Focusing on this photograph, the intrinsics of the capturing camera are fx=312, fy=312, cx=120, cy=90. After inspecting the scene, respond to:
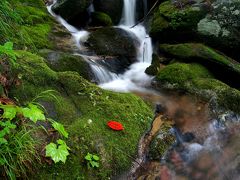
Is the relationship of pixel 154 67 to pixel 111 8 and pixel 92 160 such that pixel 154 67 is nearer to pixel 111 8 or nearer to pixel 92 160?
pixel 111 8

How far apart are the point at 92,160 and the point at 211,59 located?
518 cm

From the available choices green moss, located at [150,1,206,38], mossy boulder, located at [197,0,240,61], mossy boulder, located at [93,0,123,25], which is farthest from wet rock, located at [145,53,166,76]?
mossy boulder, located at [93,0,123,25]

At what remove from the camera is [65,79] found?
4.50 metres

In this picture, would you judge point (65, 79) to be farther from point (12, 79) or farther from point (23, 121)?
point (23, 121)

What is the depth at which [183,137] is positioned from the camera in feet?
16.5

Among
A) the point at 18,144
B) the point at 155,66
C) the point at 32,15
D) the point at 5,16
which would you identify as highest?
the point at 5,16

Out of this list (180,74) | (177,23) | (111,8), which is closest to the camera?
(180,74)

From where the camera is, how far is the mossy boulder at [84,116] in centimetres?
339

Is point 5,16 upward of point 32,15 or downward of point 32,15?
upward

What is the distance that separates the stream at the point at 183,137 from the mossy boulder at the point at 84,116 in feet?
A: 0.78

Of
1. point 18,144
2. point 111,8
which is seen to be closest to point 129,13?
point 111,8

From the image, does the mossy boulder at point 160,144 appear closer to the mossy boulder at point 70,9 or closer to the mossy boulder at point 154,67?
the mossy boulder at point 154,67

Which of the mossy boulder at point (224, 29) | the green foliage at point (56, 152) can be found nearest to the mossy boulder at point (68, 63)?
the green foliage at point (56, 152)

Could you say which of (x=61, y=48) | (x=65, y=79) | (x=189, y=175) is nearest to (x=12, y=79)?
(x=65, y=79)
